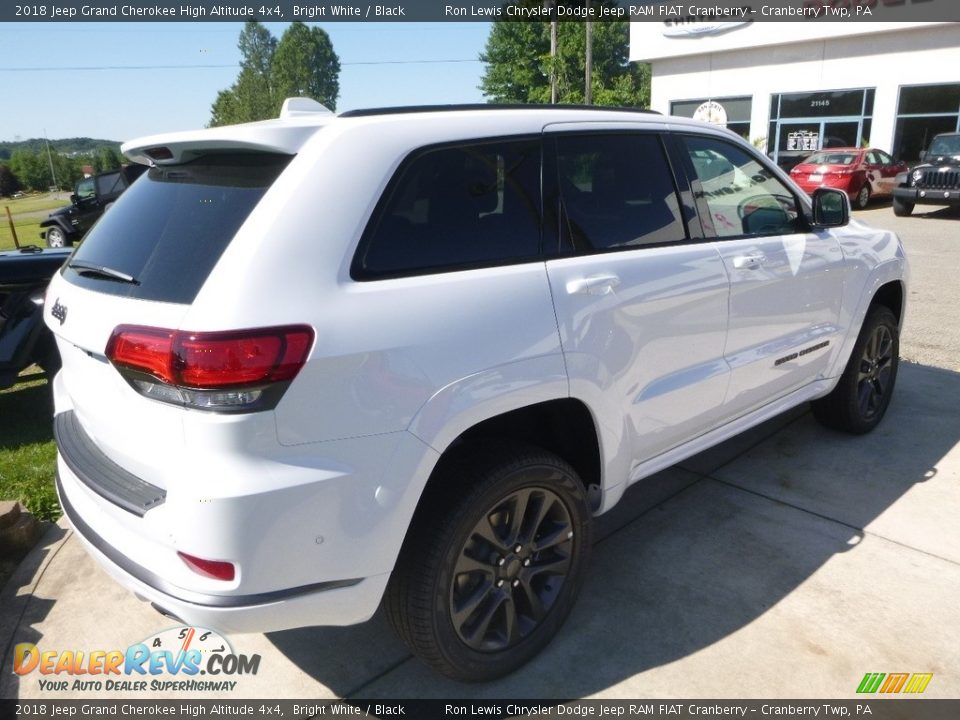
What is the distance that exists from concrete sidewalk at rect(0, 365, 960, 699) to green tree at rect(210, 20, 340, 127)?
83.0m


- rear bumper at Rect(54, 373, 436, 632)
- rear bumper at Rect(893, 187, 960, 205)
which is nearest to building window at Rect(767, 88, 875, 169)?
rear bumper at Rect(893, 187, 960, 205)

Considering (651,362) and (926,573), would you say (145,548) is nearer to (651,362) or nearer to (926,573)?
(651,362)

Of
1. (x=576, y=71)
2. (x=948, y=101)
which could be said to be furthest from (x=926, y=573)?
(x=576, y=71)

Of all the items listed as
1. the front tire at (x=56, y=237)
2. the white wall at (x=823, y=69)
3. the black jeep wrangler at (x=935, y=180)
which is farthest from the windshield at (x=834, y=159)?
the front tire at (x=56, y=237)

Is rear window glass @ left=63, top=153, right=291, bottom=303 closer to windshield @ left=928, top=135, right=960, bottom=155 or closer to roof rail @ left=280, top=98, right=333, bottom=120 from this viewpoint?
roof rail @ left=280, top=98, right=333, bottom=120

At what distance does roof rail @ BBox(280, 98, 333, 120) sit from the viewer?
2.51 metres

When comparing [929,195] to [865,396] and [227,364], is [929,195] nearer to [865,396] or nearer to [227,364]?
[865,396]

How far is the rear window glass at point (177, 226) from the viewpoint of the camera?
2.06 metres

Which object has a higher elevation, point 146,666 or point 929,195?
point 146,666

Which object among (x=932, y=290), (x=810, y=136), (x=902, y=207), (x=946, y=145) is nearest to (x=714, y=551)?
(x=932, y=290)

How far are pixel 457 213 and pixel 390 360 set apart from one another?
2.00 ft

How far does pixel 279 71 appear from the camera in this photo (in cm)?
9075

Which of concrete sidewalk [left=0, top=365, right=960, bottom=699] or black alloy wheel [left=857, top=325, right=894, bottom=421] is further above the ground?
black alloy wheel [left=857, top=325, right=894, bottom=421]

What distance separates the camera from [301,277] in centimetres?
198
